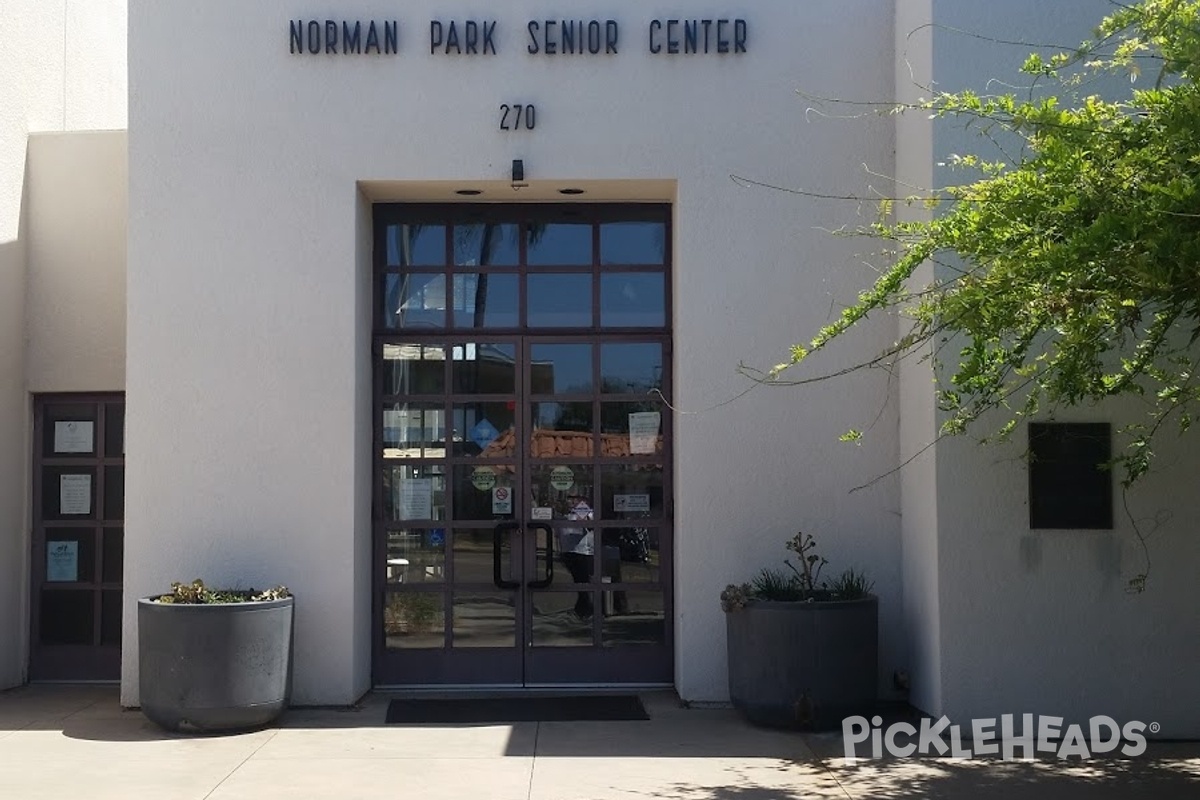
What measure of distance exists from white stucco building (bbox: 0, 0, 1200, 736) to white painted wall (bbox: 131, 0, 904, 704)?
0.02m

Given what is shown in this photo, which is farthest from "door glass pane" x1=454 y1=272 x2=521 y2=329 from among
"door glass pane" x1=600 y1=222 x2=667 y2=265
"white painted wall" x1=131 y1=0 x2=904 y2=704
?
"white painted wall" x1=131 y1=0 x2=904 y2=704

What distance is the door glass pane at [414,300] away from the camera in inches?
401

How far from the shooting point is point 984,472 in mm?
8711

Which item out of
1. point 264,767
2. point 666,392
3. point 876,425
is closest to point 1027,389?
point 876,425

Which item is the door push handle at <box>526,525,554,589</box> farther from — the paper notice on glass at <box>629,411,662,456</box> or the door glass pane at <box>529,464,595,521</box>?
the paper notice on glass at <box>629,411,662,456</box>

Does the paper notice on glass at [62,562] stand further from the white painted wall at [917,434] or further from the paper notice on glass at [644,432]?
the white painted wall at [917,434]

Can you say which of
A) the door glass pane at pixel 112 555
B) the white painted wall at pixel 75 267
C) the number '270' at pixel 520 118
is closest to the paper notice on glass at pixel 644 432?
the number '270' at pixel 520 118

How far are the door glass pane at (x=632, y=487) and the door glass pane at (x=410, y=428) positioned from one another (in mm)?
1236

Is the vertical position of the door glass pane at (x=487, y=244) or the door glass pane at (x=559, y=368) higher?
the door glass pane at (x=487, y=244)

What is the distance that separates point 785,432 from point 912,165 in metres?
1.94

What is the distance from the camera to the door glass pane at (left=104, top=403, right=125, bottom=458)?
1076cm

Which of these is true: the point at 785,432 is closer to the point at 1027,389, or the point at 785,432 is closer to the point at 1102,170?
the point at 1027,389

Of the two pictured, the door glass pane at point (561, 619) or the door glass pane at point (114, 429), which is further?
the door glass pane at point (114, 429)

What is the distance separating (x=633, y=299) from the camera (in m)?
10.2
